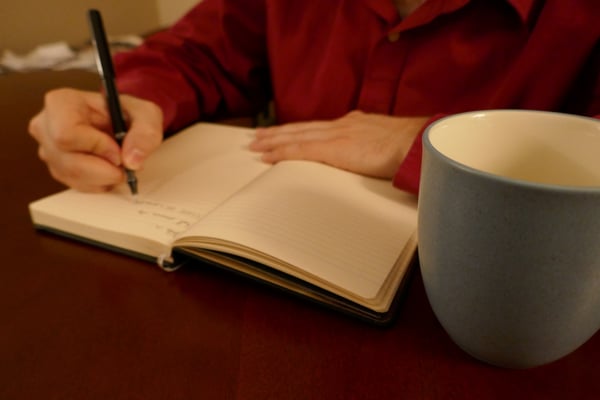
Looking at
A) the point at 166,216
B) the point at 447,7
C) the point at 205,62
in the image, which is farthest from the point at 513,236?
the point at 205,62

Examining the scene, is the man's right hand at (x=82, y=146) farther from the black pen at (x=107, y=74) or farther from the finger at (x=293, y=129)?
the finger at (x=293, y=129)

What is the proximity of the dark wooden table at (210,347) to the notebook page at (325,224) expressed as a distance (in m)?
0.03

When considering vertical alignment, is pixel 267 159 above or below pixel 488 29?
below

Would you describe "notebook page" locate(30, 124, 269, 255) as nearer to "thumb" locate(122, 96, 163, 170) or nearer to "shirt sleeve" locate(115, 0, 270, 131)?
"thumb" locate(122, 96, 163, 170)

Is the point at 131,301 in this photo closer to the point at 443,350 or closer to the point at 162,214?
the point at 162,214

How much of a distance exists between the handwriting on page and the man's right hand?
0.06 meters

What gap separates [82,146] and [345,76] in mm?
408

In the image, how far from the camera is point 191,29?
81cm

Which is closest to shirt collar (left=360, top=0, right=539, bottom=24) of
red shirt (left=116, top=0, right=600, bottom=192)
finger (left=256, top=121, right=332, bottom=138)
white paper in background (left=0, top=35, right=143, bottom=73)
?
red shirt (left=116, top=0, right=600, bottom=192)

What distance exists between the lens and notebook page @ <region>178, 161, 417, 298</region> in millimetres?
336

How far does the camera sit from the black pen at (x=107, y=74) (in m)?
0.49

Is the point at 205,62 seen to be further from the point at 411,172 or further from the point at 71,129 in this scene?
the point at 411,172

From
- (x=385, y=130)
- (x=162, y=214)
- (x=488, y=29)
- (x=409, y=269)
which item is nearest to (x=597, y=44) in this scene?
(x=488, y=29)

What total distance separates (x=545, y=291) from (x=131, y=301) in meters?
0.29
